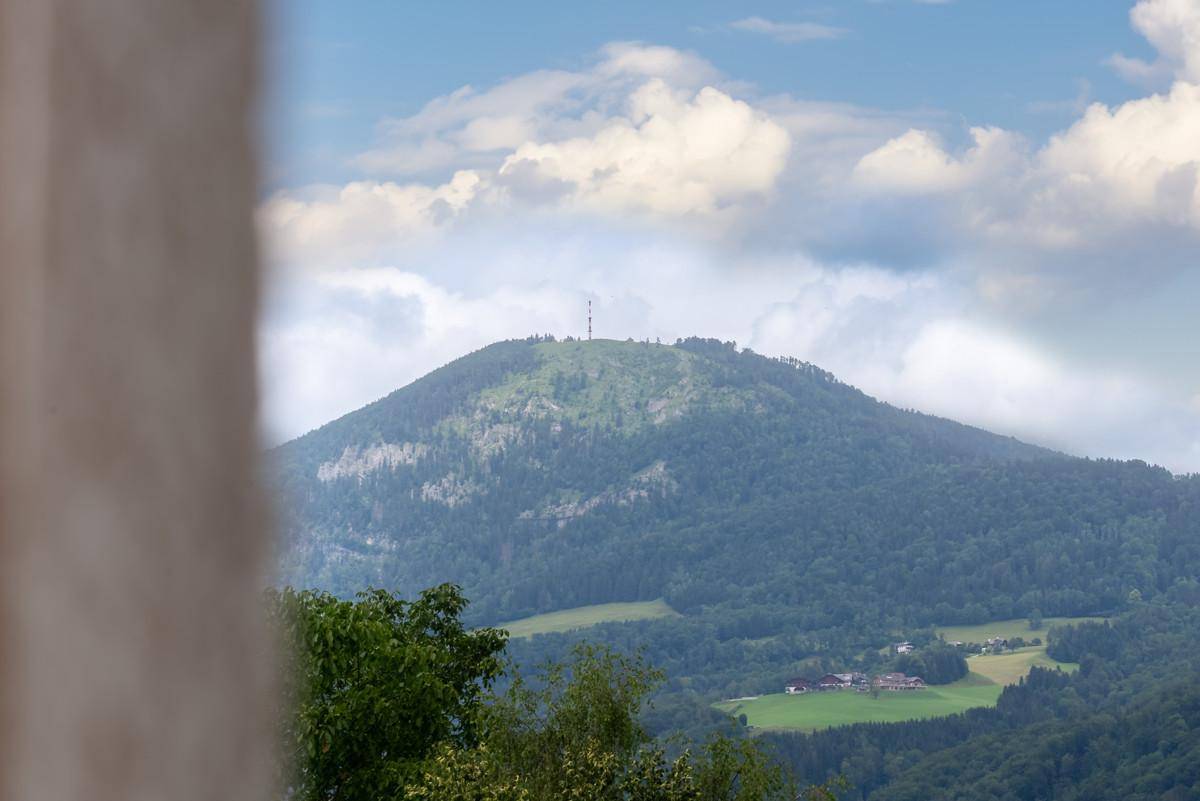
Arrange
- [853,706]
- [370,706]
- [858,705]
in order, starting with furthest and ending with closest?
1. [858,705]
2. [853,706]
3. [370,706]

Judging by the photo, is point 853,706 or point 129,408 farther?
point 853,706

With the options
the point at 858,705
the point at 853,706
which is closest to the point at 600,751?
the point at 853,706

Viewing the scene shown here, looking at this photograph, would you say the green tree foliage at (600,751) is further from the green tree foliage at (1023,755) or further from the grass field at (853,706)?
the grass field at (853,706)

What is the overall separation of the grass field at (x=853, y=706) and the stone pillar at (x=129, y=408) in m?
165

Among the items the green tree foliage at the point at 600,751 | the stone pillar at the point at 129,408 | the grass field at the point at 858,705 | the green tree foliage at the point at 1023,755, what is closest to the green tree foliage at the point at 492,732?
the green tree foliage at the point at 600,751

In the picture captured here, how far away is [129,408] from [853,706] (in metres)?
187

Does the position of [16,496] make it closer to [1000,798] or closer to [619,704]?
[619,704]

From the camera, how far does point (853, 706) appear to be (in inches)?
7057

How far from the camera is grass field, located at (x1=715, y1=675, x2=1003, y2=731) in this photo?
169 meters

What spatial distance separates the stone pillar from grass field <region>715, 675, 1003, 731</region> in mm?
165113

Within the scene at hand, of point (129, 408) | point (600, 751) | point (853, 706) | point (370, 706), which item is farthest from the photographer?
point (853, 706)

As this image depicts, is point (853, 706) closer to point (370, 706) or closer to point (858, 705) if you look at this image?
point (858, 705)

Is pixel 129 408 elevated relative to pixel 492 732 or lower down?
elevated

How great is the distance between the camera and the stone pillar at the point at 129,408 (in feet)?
1.99
